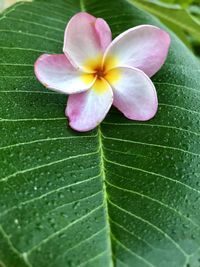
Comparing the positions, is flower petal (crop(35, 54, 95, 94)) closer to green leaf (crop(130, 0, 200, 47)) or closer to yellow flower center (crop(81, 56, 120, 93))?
yellow flower center (crop(81, 56, 120, 93))

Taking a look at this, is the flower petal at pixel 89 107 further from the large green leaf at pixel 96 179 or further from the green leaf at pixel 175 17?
the green leaf at pixel 175 17

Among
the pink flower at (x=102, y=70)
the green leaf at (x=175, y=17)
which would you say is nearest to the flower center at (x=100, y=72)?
the pink flower at (x=102, y=70)

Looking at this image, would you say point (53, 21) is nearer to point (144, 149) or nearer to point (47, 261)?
point (144, 149)

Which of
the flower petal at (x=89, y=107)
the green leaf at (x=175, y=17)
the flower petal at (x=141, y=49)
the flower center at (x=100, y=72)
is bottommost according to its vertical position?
the green leaf at (x=175, y=17)

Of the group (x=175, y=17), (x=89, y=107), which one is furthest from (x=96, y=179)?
(x=175, y=17)

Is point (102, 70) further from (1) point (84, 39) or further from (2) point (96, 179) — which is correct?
(2) point (96, 179)

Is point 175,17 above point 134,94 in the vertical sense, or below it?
below
